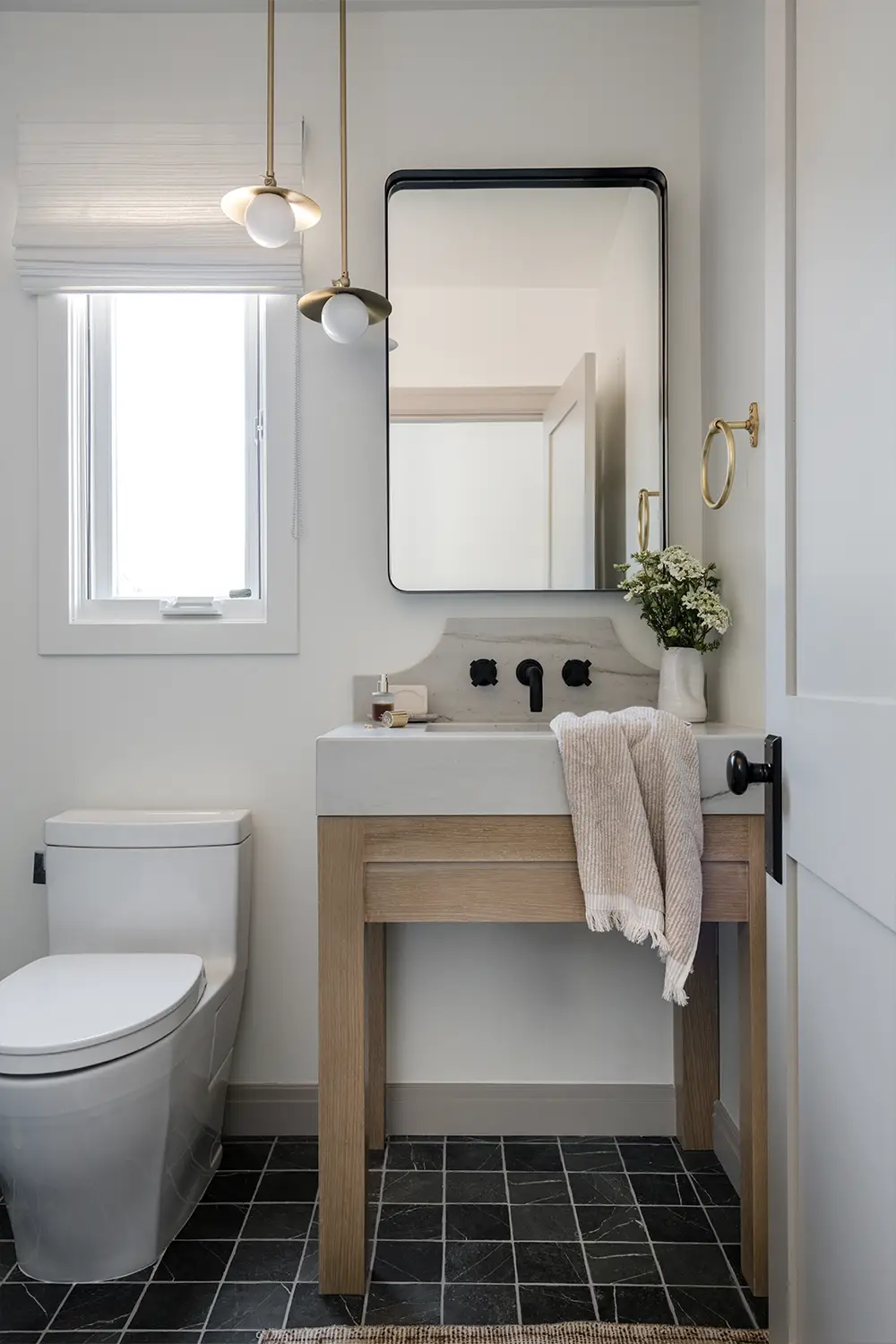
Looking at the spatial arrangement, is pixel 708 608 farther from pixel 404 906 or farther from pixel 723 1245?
pixel 723 1245

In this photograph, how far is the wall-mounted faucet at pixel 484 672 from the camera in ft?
6.50

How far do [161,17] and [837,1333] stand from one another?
2519 millimetres

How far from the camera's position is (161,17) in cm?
197

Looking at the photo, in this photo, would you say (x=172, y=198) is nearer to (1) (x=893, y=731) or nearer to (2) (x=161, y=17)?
(2) (x=161, y=17)

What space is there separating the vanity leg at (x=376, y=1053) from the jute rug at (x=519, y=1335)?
511mm

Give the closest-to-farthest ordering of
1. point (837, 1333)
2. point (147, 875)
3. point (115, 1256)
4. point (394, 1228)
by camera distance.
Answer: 1. point (837, 1333)
2. point (115, 1256)
3. point (394, 1228)
4. point (147, 875)

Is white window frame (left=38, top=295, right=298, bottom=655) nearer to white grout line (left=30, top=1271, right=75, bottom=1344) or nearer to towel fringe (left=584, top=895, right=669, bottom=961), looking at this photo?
towel fringe (left=584, top=895, right=669, bottom=961)

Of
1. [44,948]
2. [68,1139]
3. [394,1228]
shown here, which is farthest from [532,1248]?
[44,948]

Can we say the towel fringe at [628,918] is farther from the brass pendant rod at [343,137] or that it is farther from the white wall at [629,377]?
the brass pendant rod at [343,137]

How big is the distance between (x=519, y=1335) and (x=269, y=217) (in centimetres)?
186

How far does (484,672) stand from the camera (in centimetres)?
198

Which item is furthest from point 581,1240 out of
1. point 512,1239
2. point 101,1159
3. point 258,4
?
point 258,4

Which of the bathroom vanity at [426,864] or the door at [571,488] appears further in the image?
the door at [571,488]

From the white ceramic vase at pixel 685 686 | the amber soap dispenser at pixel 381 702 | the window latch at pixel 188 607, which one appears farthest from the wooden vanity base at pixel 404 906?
the window latch at pixel 188 607
